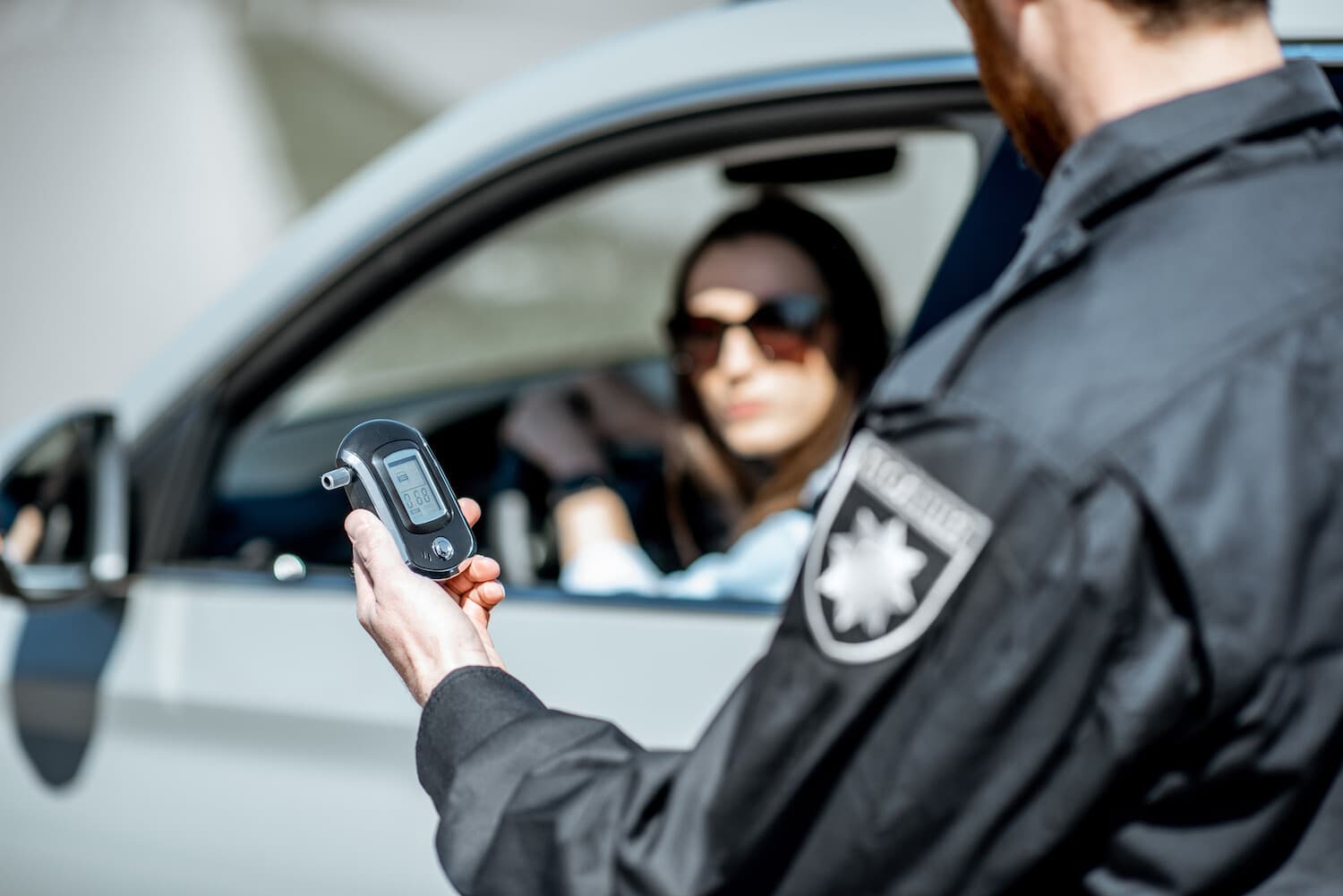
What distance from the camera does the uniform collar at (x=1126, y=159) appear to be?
83cm

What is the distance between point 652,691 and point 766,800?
640mm

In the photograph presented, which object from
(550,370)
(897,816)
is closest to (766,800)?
(897,816)

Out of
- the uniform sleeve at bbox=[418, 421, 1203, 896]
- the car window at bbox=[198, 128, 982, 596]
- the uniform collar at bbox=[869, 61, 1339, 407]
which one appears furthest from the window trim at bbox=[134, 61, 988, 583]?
the uniform sleeve at bbox=[418, 421, 1203, 896]

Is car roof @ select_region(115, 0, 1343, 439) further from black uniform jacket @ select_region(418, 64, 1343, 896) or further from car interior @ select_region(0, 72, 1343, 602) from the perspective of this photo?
black uniform jacket @ select_region(418, 64, 1343, 896)

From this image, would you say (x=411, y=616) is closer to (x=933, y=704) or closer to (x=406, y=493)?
(x=406, y=493)

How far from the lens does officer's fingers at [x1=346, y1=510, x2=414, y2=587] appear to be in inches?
41.0

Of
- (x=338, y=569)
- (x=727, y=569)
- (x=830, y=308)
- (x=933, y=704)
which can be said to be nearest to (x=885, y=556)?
(x=933, y=704)

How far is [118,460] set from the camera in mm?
1825

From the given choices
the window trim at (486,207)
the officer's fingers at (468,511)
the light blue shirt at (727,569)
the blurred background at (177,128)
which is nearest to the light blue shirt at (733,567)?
the light blue shirt at (727,569)

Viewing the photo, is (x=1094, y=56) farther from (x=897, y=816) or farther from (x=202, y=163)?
(x=202, y=163)

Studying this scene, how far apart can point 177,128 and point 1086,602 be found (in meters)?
→ 8.74

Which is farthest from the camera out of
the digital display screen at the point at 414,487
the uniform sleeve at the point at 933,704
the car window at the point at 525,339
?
the car window at the point at 525,339

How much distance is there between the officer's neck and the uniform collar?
0.01 meters

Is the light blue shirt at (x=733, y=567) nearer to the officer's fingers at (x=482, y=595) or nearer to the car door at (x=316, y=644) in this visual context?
the car door at (x=316, y=644)
